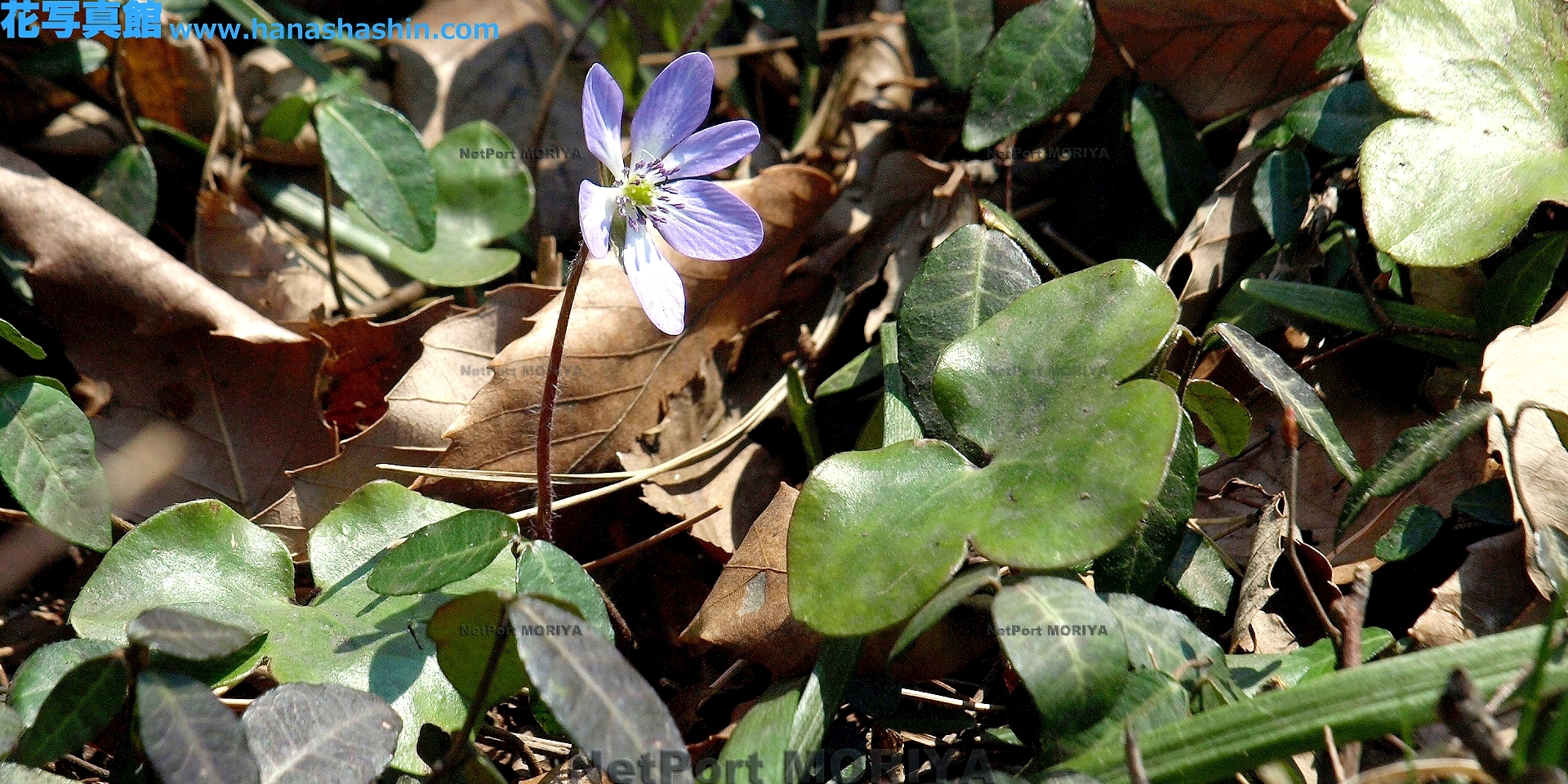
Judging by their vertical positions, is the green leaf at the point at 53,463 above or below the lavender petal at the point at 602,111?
below

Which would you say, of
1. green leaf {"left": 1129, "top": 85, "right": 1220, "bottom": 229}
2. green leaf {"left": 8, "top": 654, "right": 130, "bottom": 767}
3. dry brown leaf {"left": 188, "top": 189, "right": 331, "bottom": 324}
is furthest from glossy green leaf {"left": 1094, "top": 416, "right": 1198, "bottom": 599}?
dry brown leaf {"left": 188, "top": 189, "right": 331, "bottom": 324}

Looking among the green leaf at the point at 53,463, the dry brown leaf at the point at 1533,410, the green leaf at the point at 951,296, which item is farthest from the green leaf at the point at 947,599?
the green leaf at the point at 53,463

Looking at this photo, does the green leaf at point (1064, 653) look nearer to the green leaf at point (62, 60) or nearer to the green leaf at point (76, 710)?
the green leaf at point (76, 710)

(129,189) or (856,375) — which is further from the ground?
(129,189)

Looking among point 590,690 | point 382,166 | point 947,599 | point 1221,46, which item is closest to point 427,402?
point 382,166

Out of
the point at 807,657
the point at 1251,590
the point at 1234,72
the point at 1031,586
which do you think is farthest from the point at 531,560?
the point at 1234,72

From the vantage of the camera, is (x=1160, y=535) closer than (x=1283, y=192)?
Yes

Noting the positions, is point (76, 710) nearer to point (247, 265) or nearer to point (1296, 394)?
point (247, 265)
